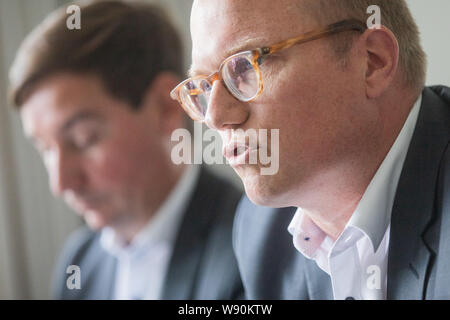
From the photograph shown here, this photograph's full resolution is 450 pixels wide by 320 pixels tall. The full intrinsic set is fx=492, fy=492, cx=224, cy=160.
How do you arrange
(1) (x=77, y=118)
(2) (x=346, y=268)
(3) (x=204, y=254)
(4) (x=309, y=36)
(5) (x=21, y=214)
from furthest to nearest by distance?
(5) (x=21, y=214) < (1) (x=77, y=118) < (3) (x=204, y=254) < (2) (x=346, y=268) < (4) (x=309, y=36)

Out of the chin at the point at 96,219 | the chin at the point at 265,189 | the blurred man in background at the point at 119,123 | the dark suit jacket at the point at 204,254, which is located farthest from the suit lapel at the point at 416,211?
the chin at the point at 96,219

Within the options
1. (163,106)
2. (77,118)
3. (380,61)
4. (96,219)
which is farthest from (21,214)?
(380,61)

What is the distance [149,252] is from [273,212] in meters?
0.45

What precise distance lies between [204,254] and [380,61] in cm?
60

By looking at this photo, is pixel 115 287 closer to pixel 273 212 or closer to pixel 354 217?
pixel 273 212

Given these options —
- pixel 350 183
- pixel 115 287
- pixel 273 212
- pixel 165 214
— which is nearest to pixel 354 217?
pixel 350 183

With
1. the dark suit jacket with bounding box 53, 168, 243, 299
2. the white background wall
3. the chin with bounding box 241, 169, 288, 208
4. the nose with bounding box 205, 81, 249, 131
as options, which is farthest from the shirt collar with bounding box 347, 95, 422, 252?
the white background wall

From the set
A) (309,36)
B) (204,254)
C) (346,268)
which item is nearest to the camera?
(309,36)

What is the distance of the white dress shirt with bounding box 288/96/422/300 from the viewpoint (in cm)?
76

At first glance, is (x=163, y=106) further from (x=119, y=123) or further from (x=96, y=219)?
(x=96, y=219)

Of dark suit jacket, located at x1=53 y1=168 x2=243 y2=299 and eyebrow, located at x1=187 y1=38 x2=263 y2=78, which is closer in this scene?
eyebrow, located at x1=187 y1=38 x2=263 y2=78

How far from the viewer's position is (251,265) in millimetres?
936

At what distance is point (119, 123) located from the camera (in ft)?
4.11

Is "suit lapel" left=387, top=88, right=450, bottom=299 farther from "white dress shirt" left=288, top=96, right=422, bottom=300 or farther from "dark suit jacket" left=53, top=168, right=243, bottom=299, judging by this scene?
"dark suit jacket" left=53, top=168, right=243, bottom=299
